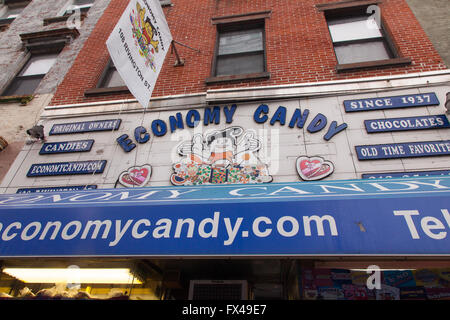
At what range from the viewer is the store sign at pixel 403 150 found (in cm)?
426

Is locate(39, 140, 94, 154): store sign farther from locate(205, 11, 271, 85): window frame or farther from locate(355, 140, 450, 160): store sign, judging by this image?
locate(355, 140, 450, 160): store sign

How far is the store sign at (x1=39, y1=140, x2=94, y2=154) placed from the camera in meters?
5.71

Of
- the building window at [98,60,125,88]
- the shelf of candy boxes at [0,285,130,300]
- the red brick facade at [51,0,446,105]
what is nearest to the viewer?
the shelf of candy boxes at [0,285,130,300]

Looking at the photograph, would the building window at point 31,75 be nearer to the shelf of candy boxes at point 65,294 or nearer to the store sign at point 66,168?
the store sign at point 66,168

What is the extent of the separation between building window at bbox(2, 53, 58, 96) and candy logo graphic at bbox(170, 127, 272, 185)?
581cm

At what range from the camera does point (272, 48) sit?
6.43m

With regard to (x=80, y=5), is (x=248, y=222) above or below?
below

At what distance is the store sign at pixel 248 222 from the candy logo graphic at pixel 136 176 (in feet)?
4.40

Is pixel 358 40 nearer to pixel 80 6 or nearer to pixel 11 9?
pixel 80 6

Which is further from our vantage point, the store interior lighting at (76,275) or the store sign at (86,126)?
the store sign at (86,126)

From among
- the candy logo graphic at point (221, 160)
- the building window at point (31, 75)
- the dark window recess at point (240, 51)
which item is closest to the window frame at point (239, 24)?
the dark window recess at point (240, 51)

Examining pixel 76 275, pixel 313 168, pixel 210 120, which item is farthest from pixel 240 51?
pixel 76 275

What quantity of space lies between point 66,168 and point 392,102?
21.6ft

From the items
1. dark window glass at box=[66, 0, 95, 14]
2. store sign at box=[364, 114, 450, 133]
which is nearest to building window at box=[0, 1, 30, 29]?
dark window glass at box=[66, 0, 95, 14]
